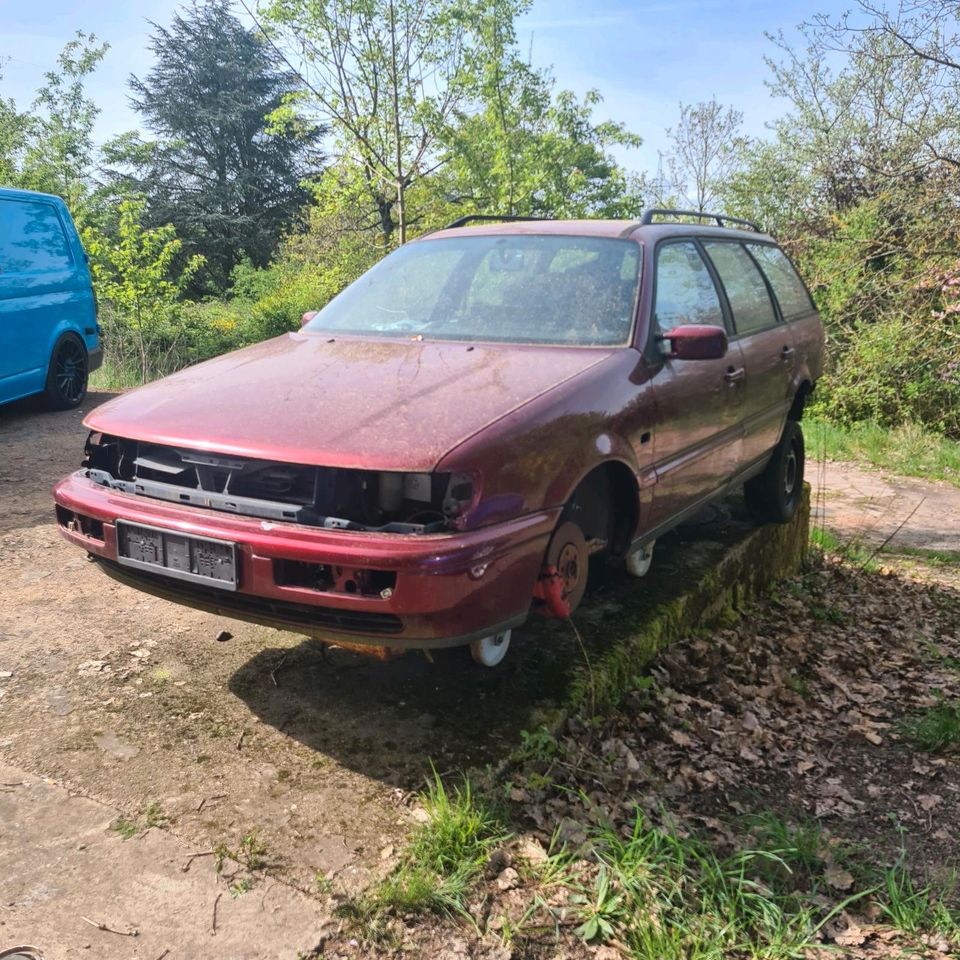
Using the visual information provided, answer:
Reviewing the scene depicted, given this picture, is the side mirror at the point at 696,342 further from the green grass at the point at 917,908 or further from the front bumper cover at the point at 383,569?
the green grass at the point at 917,908

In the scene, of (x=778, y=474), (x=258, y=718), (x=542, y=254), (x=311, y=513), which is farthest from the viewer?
(x=778, y=474)

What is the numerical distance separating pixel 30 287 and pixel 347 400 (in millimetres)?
6241

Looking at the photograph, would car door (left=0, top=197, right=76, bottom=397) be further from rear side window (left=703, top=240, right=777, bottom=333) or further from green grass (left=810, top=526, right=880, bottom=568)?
green grass (left=810, top=526, right=880, bottom=568)

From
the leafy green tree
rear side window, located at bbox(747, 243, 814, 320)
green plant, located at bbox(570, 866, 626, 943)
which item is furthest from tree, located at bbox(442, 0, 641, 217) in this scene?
green plant, located at bbox(570, 866, 626, 943)

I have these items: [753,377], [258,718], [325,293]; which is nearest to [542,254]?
[753,377]

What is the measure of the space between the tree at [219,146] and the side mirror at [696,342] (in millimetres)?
33445

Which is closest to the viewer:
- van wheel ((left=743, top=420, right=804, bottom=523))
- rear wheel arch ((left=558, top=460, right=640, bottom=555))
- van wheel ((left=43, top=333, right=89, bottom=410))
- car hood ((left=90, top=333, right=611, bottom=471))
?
car hood ((left=90, top=333, right=611, bottom=471))

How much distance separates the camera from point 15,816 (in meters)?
2.51

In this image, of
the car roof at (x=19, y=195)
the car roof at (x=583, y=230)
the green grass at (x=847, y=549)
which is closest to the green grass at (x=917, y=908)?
the car roof at (x=583, y=230)

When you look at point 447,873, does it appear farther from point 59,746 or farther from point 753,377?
point 753,377

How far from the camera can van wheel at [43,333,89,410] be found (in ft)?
27.6

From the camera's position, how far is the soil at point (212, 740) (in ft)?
7.61

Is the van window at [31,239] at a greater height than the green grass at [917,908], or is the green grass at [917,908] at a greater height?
the van window at [31,239]

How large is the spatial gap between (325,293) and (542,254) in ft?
60.5
